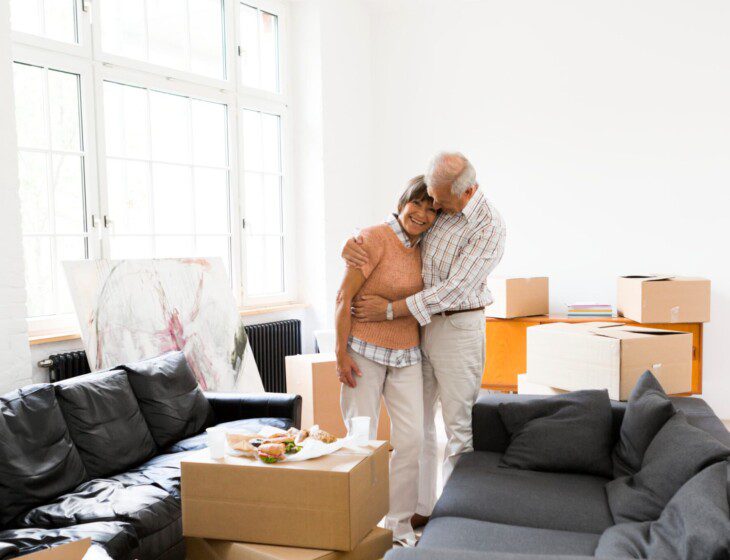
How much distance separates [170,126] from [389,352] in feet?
8.20

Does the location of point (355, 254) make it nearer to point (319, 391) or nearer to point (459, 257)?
point (459, 257)

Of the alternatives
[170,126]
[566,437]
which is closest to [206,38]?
[170,126]

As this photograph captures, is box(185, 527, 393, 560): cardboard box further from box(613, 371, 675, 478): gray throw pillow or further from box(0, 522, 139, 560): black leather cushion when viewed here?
box(613, 371, 675, 478): gray throw pillow

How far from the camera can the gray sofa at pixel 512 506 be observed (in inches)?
81.8

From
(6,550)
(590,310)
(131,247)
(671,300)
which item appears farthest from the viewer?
(590,310)

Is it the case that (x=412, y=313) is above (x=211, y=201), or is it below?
below

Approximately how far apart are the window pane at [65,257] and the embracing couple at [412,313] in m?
1.85

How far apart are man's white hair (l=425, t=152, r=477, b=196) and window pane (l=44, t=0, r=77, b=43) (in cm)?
239

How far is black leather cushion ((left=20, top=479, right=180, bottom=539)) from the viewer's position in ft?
7.88

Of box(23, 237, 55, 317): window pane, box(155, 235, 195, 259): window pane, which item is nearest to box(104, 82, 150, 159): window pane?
box(155, 235, 195, 259): window pane

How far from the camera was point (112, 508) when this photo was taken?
2.46 metres

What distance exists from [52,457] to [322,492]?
1.23m

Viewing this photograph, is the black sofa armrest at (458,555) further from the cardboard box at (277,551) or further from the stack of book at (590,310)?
the stack of book at (590,310)

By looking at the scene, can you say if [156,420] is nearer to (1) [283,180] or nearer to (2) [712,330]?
(1) [283,180]
